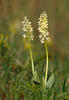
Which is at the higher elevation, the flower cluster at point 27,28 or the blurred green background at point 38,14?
the blurred green background at point 38,14

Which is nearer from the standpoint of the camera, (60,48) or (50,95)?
(50,95)

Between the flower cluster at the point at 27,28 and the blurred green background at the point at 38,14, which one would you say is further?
the blurred green background at the point at 38,14

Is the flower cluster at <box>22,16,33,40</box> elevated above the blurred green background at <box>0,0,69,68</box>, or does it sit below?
below

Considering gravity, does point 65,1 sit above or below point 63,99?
above

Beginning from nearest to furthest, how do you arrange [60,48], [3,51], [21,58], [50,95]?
[50,95] → [3,51] → [21,58] → [60,48]

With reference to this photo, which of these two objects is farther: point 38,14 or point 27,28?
point 38,14

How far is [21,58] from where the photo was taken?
355 cm

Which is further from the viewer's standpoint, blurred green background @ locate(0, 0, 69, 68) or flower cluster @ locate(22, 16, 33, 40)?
blurred green background @ locate(0, 0, 69, 68)

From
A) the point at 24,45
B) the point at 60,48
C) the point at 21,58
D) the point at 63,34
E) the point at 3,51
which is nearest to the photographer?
the point at 3,51

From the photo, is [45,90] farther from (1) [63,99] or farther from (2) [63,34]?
(2) [63,34]

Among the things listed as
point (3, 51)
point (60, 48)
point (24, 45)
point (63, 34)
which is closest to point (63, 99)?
point (3, 51)

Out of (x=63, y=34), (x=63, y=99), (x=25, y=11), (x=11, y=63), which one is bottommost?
(x=63, y=99)

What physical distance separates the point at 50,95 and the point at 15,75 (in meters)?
0.48

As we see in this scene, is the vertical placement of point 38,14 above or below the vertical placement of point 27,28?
above
